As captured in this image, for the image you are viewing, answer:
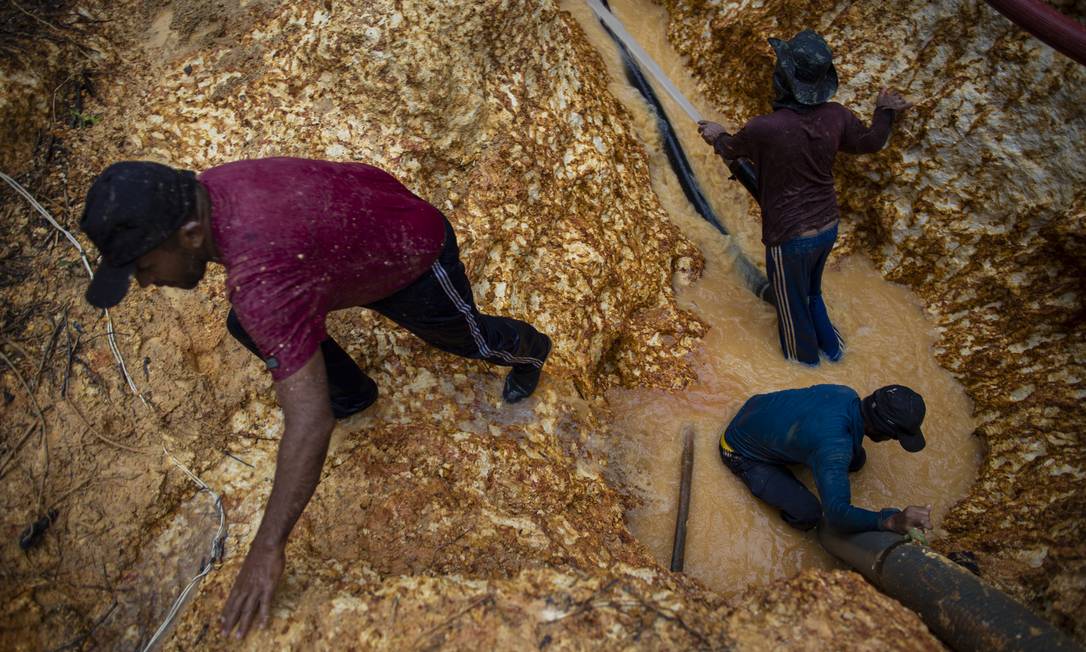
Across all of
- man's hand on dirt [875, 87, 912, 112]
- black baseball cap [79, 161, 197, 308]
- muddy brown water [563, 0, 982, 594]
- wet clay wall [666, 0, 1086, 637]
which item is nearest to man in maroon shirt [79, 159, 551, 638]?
black baseball cap [79, 161, 197, 308]

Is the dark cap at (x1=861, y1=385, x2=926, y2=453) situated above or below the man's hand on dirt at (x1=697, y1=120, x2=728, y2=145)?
below

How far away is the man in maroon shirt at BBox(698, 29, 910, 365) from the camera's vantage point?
3062 millimetres

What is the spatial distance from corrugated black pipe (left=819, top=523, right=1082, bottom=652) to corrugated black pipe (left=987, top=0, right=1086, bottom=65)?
2.45 meters

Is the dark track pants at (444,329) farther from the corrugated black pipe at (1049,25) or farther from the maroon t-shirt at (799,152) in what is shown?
the corrugated black pipe at (1049,25)

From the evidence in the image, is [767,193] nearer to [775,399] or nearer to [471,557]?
[775,399]

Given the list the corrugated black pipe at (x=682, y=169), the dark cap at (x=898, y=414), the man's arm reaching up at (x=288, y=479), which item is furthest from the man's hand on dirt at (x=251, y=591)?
the corrugated black pipe at (x=682, y=169)

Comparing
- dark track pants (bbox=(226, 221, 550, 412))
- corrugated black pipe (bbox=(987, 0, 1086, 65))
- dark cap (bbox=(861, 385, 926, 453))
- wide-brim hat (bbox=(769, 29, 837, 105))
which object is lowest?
dark track pants (bbox=(226, 221, 550, 412))

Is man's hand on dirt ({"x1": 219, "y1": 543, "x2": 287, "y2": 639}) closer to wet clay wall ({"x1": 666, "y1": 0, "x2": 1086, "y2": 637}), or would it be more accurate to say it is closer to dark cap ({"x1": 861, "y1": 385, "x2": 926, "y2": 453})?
dark cap ({"x1": 861, "y1": 385, "x2": 926, "y2": 453})

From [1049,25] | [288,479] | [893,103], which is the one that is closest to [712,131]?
[893,103]

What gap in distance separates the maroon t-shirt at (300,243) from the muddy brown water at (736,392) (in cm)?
183

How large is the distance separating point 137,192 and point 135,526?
145cm

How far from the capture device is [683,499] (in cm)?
322

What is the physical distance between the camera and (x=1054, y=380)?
342cm

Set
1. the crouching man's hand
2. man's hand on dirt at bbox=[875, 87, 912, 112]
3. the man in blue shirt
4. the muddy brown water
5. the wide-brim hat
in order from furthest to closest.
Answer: man's hand on dirt at bbox=[875, 87, 912, 112] < the muddy brown water < the wide-brim hat < the man in blue shirt < the crouching man's hand
